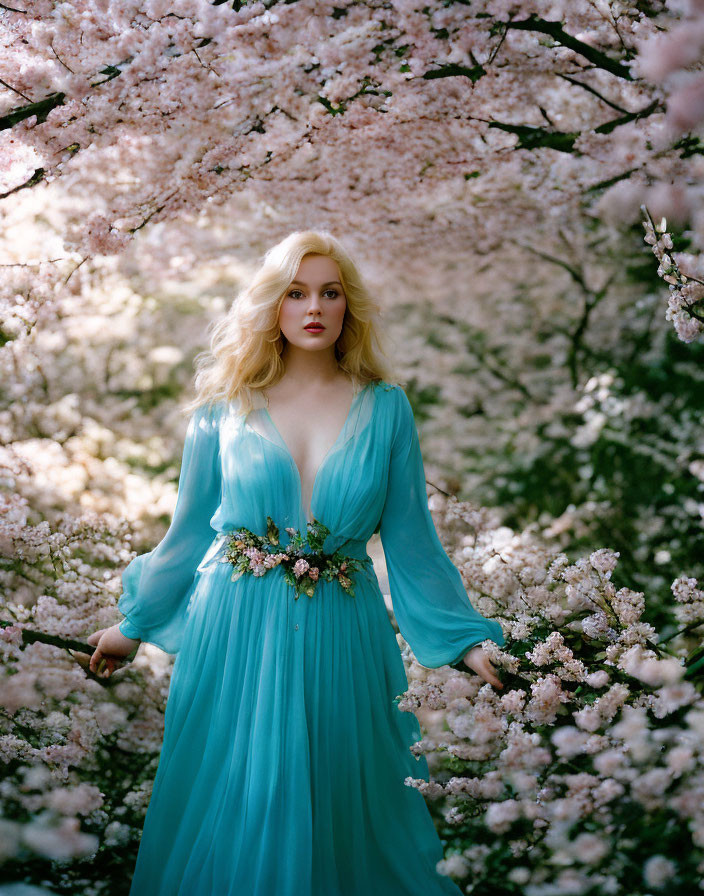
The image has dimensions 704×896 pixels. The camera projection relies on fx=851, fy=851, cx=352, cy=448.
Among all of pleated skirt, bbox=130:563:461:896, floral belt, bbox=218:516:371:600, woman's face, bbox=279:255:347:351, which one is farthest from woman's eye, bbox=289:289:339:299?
pleated skirt, bbox=130:563:461:896

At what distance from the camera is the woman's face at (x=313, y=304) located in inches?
67.2

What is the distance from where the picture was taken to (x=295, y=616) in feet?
5.38

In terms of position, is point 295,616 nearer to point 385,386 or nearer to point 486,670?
point 486,670

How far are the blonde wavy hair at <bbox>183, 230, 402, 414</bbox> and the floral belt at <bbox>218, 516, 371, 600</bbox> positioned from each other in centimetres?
27

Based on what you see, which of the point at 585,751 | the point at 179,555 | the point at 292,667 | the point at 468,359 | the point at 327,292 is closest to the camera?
the point at 585,751

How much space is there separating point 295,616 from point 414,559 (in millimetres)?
308

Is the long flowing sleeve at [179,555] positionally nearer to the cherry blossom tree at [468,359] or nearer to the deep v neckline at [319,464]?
the deep v neckline at [319,464]

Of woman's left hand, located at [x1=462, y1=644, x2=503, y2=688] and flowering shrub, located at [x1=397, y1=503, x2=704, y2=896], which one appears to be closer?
flowering shrub, located at [x1=397, y1=503, x2=704, y2=896]

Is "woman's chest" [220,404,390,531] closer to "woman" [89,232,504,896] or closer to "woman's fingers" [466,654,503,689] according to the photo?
"woman" [89,232,504,896]

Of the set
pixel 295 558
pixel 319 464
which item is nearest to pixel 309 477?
pixel 319 464

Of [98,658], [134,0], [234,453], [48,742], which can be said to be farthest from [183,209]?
[48,742]

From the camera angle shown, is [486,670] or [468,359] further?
[468,359]

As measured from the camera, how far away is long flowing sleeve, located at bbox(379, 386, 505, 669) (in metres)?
1.77

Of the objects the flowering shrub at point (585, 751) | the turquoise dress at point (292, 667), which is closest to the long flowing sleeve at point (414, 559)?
the turquoise dress at point (292, 667)
